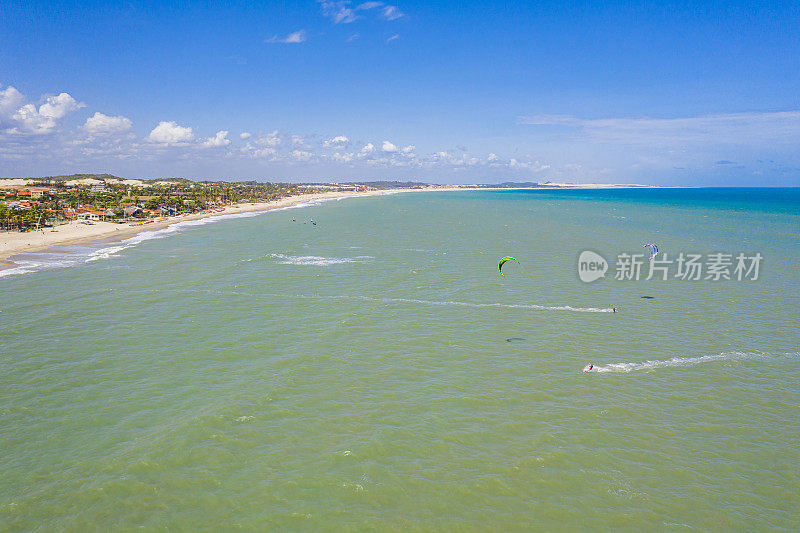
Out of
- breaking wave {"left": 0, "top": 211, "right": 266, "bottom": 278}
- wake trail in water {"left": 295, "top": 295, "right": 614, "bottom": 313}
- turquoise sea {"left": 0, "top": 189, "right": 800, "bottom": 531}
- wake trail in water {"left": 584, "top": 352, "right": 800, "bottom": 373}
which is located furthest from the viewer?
breaking wave {"left": 0, "top": 211, "right": 266, "bottom": 278}

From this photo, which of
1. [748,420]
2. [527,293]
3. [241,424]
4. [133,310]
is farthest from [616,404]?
[133,310]

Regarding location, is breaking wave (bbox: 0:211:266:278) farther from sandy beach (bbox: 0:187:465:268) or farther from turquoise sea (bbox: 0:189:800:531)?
turquoise sea (bbox: 0:189:800:531)

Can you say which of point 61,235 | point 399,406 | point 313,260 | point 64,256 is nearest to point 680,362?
point 399,406

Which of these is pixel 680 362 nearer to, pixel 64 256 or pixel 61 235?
pixel 64 256

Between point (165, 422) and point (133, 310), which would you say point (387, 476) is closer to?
point (165, 422)

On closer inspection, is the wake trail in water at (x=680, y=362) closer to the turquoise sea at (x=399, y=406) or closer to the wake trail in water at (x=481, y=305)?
the turquoise sea at (x=399, y=406)

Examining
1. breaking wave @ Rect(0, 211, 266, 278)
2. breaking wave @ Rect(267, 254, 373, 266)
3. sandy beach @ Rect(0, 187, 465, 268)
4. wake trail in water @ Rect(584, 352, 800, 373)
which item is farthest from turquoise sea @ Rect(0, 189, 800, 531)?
sandy beach @ Rect(0, 187, 465, 268)

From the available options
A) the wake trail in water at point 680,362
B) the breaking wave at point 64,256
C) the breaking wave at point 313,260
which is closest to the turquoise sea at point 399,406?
the wake trail in water at point 680,362
